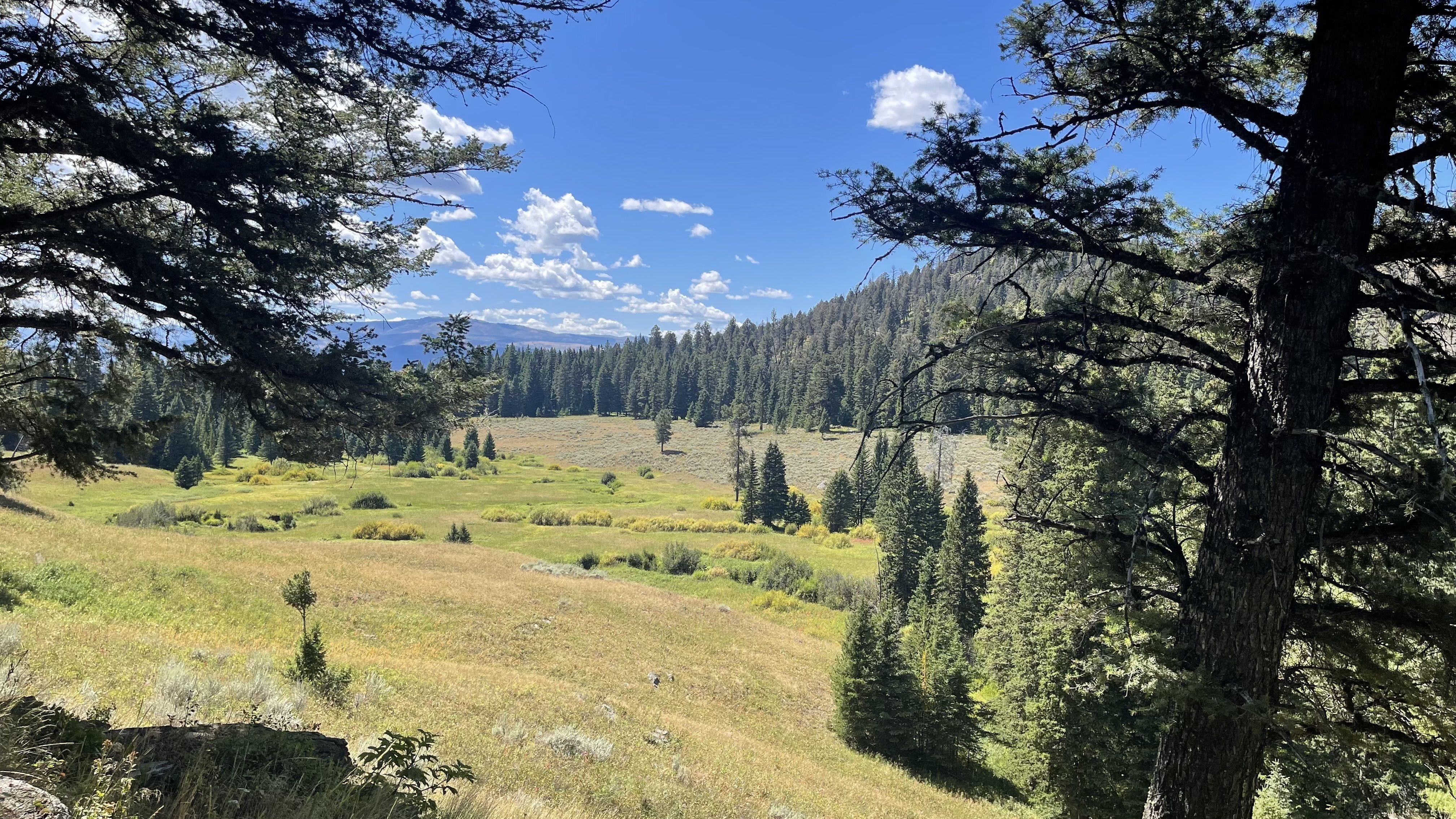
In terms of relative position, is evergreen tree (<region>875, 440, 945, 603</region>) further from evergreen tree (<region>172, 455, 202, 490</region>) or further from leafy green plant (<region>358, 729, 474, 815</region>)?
evergreen tree (<region>172, 455, 202, 490</region>)

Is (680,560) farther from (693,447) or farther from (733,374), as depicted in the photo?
(733,374)

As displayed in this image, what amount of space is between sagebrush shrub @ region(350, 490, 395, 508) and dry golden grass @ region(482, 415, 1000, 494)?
39.0m

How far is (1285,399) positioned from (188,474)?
78944mm

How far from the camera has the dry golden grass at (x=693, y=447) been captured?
85.4 metres

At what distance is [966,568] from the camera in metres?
34.4

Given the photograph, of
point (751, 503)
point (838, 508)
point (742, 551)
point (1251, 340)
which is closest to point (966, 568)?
point (742, 551)

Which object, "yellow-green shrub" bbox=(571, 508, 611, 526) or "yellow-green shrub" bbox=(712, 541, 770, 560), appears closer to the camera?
"yellow-green shrub" bbox=(712, 541, 770, 560)

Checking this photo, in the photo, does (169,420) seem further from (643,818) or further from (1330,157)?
(1330,157)

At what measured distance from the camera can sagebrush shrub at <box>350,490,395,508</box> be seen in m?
63.3

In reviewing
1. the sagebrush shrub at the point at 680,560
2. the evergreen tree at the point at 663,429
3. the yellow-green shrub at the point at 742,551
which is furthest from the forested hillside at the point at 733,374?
the sagebrush shrub at the point at 680,560

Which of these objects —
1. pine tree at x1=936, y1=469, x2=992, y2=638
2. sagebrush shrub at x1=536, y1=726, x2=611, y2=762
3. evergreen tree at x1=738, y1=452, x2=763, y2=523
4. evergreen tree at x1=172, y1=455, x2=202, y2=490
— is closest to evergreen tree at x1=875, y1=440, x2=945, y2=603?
pine tree at x1=936, y1=469, x2=992, y2=638

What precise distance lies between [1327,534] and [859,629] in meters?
21.9

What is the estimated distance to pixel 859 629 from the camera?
24.1 meters

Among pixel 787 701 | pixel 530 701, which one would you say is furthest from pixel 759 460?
pixel 530 701
